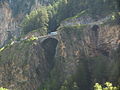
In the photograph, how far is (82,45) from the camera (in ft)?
174

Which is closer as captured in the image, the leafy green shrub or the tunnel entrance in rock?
the tunnel entrance in rock

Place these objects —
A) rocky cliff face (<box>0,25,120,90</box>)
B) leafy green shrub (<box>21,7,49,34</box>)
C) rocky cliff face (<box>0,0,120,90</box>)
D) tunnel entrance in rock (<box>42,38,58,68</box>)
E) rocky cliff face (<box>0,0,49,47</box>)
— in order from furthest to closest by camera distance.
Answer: rocky cliff face (<box>0,0,49,47</box>) → leafy green shrub (<box>21,7,49,34</box>) → tunnel entrance in rock (<box>42,38,58,68</box>) → rocky cliff face (<box>0,25,120,90</box>) → rocky cliff face (<box>0,0,120,90</box>)

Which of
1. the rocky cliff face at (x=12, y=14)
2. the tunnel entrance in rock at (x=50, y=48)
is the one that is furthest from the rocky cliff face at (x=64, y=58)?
the rocky cliff face at (x=12, y=14)

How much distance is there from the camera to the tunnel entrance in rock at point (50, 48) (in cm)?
5825

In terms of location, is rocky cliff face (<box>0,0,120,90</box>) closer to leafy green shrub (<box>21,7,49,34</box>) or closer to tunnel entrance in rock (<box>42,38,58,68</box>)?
tunnel entrance in rock (<box>42,38,58,68</box>)

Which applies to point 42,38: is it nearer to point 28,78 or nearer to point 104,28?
point 28,78

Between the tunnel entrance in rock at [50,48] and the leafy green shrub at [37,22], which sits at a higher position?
the leafy green shrub at [37,22]

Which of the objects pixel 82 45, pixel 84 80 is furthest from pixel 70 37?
pixel 84 80

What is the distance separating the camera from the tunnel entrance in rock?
58.2 metres

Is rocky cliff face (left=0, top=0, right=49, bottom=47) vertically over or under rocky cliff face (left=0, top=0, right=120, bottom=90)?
over

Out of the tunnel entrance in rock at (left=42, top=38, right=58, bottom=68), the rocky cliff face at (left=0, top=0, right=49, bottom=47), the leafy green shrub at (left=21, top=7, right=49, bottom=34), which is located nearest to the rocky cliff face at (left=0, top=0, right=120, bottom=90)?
the tunnel entrance in rock at (left=42, top=38, right=58, bottom=68)

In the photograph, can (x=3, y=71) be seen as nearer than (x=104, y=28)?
No

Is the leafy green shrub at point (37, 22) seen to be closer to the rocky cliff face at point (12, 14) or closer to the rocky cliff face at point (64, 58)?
the rocky cliff face at point (64, 58)

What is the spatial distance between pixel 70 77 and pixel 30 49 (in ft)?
44.5
